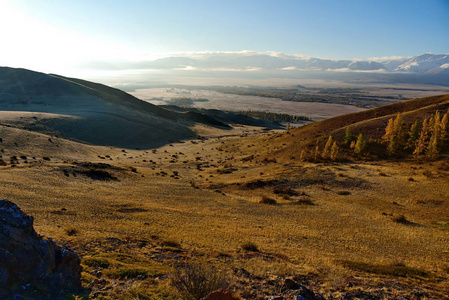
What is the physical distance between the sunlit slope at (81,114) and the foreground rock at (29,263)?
6299cm

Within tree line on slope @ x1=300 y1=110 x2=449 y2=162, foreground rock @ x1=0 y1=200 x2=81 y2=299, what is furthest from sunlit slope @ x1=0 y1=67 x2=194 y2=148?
foreground rock @ x1=0 y1=200 x2=81 y2=299

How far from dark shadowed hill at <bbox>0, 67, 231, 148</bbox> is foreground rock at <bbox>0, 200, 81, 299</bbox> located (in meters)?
62.7

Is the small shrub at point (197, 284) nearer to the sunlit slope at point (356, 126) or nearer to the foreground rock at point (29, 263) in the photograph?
the foreground rock at point (29, 263)

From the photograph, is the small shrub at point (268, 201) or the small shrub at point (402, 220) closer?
the small shrub at point (402, 220)

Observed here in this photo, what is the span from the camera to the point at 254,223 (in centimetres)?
2061

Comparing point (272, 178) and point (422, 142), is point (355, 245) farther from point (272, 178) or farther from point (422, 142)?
point (422, 142)

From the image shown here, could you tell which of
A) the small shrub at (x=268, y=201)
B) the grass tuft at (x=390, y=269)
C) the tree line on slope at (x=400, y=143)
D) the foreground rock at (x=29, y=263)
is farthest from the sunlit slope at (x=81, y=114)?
the grass tuft at (x=390, y=269)

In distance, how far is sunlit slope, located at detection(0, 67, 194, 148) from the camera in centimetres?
6732

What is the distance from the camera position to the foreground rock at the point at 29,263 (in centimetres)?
702

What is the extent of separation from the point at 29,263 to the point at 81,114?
290 feet

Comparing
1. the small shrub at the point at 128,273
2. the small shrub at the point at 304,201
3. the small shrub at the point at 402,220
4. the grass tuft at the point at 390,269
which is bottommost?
the small shrub at the point at 304,201

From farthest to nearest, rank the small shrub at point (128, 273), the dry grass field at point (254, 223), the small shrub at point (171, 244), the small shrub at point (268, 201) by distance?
the small shrub at point (268, 201), the small shrub at point (171, 244), the dry grass field at point (254, 223), the small shrub at point (128, 273)

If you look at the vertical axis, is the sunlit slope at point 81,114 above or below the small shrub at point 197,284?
above

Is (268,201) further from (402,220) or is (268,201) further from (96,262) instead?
(96,262)
